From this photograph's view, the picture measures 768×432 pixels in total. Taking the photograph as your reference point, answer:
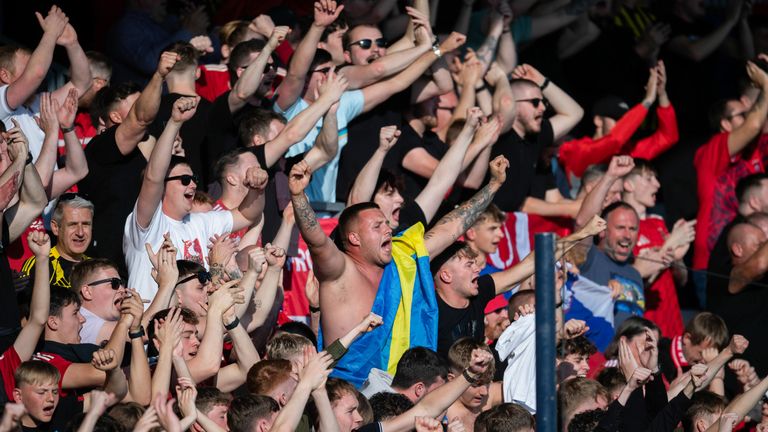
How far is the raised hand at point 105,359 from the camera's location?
7.29 meters

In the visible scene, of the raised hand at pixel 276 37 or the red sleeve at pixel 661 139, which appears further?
the red sleeve at pixel 661 139

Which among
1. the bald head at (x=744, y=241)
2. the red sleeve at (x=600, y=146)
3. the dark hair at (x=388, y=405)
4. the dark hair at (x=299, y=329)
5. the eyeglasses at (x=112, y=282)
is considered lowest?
the red sleeve at (x=600, y=146)

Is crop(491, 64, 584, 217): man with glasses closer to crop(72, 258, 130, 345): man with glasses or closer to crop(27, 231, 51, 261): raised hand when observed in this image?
crop(72, 258, 130, 345): man with glasses

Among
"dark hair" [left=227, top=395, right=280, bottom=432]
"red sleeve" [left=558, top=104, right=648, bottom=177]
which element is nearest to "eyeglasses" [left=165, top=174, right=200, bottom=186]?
"dark hair" [left=227, top=395, right=280, bottom=432]

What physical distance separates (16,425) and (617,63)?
1008cm

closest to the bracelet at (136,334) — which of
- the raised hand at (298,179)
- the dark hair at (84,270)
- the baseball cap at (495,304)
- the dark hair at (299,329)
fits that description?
the dark hair at (84,270)

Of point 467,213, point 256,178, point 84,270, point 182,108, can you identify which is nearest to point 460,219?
point 467,213

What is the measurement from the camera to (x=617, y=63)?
1490cm

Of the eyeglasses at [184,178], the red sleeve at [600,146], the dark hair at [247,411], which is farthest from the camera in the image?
the red sleeve at [600,146]

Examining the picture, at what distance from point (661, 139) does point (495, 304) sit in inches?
164

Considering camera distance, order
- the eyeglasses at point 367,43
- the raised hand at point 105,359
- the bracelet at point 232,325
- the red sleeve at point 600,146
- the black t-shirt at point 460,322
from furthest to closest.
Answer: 1. the red sleeve at point 600,146
2. the eyeglasses at point 367,43
3. the black t-shirt at point 460,322
4. the bracelet at point 232,325
5. the raised hand at point 105,359

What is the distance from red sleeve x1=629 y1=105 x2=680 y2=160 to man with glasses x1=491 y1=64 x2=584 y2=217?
145 cm

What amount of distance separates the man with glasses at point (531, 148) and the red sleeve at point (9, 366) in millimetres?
4987

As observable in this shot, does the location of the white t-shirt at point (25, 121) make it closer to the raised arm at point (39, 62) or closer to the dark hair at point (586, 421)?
the raised arm at point (39, 62)
